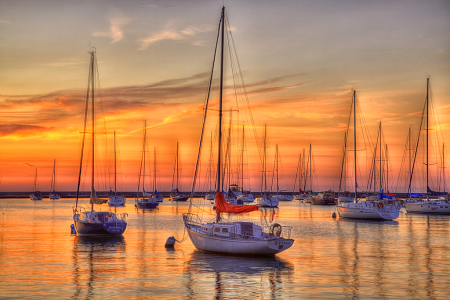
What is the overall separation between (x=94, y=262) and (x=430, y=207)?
262ft

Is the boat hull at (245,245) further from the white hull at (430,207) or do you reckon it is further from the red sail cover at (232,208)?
the white hull at (430,207)

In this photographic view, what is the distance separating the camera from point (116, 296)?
931 inches

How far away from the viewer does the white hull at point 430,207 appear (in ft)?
309

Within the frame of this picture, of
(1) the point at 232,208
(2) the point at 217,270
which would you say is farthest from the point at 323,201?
(2) the point at 217,270

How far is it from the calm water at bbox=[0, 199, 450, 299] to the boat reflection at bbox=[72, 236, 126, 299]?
0.06 m

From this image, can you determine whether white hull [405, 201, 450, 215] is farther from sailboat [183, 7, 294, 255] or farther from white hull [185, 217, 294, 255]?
white hull [185, 217, 294, 255]

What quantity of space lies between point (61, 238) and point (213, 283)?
2897cm

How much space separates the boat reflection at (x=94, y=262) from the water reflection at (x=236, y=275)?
203 inches

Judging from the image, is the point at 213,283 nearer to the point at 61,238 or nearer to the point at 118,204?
the point at 61,238

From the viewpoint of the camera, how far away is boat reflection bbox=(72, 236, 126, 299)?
25.7 m

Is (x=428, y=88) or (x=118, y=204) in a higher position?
(x=428, y=88)

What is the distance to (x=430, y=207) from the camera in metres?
94.6

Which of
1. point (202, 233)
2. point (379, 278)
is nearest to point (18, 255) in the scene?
point (202, 233)

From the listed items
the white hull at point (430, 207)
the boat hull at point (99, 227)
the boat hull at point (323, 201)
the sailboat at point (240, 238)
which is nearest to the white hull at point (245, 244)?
the sailboat at point (240, 238)
